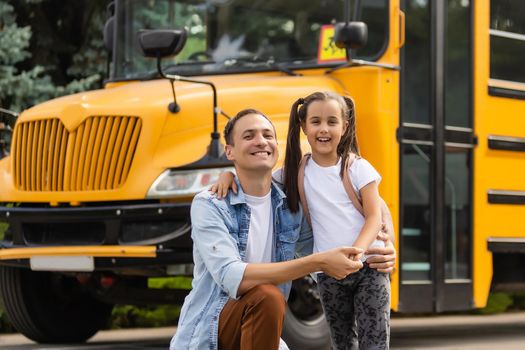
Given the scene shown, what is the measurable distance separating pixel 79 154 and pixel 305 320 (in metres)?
1.38

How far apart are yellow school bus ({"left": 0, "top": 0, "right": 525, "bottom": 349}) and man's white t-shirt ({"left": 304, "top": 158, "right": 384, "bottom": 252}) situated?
6.93 ft

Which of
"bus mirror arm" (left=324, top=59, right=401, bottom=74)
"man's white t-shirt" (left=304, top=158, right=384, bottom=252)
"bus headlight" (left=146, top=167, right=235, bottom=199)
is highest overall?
"bus mirror arm" (left=324, top=59, right=401, bottom=74)

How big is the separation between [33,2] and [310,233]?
8.22 metres

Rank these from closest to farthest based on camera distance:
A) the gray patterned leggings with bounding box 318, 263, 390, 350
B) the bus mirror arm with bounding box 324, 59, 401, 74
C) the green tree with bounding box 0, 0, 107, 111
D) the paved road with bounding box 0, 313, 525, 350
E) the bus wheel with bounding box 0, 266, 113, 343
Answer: the gray patterned leggings with bounding box 318, 263, 390, 350
the bus mirror arm with bounding box 324, 59, 401, 74
the bus wheel with bounding box 0, 266, 113, 343
the paved road with bounding box 0, 313, 525, 350
the green tree with bounding box 0, 0, 107, 111

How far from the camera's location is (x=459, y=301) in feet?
24.8

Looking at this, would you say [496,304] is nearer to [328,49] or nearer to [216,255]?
[328,49]

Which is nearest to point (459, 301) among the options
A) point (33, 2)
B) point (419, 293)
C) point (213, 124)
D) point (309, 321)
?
point (419, 293)

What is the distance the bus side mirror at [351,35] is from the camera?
6.76 meters

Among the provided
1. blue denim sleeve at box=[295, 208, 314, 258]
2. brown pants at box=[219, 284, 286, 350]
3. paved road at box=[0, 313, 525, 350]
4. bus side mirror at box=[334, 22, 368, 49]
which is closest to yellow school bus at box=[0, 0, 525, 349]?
bus side mirror at box=[334, 22, 368, 49]

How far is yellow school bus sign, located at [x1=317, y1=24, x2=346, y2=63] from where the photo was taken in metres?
7.27

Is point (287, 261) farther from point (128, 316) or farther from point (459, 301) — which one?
point (128, 316)

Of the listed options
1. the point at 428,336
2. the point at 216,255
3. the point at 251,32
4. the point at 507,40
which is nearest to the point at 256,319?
the point at 216,255

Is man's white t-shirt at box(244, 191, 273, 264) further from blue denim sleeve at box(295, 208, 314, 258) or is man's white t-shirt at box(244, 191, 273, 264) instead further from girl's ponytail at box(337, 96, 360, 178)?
girl's ponytail at box(337, 96, 360, 178)

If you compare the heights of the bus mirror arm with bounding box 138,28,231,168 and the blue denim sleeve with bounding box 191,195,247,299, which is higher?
the bus mirror arm with bounding box 138,28,231,168
